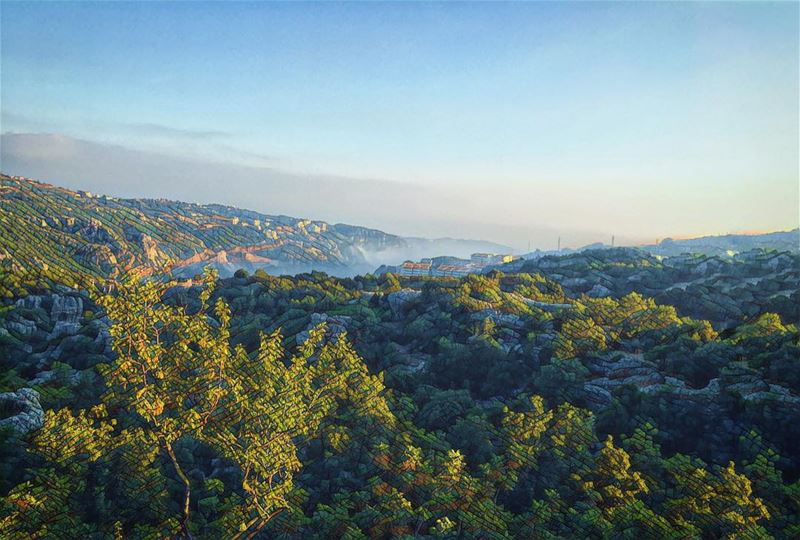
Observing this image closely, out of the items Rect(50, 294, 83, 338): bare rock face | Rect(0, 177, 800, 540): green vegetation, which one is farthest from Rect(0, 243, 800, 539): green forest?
Rect(50, 294, 83, 338): bare rock face

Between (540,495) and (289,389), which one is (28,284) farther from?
(540,495)

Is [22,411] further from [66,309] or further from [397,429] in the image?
[66,309]

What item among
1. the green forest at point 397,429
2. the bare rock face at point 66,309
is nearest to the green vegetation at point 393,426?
the green forest at point 397,429

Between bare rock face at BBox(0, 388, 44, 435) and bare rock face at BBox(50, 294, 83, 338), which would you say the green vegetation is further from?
bare rock face at BBox(50, 294, 83, 338)

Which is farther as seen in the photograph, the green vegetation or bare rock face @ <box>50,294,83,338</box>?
bare rock face @ <box>50,294,83,338</box>

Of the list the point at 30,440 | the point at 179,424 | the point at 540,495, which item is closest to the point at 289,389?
the point at 179,424

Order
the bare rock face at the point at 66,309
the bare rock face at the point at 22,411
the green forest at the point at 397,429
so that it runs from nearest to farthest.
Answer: the green forest at the point at 397,429
the bare rock face at the point at 22,411
the bare rock face at the point at 66,309

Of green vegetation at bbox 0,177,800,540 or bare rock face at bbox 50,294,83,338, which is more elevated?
green vegetation at bbox 0,177,800,540

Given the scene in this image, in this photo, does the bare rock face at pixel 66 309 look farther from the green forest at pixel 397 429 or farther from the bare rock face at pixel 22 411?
the bare rock face at pixel 22 411

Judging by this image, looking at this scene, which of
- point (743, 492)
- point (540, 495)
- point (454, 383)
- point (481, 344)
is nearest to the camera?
point (743, 492)
